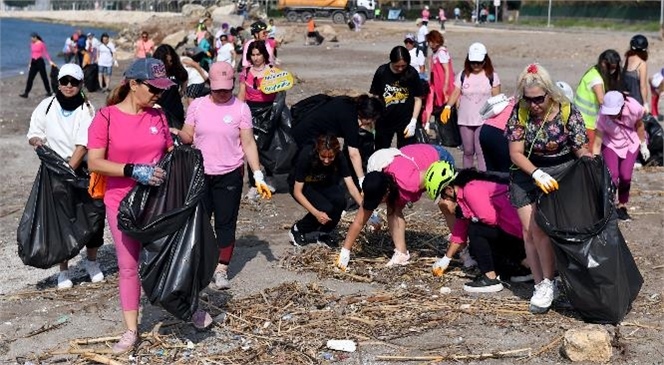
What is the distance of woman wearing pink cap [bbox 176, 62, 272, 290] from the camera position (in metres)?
6.45

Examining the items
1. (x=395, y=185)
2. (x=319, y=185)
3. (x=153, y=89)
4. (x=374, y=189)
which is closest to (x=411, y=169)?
(x=395, y=185)

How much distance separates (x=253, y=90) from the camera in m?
9.49

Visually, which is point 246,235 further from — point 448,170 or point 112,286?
point 448,170

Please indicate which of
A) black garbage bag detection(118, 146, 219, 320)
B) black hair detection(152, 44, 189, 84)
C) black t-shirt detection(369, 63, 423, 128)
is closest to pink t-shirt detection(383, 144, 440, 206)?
black garbage bag detection(118, 146, 219, 320)

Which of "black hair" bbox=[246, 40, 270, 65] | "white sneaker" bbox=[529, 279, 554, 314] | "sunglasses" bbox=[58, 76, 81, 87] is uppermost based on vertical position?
"black hair" bbox=[246, 40, 270, 65]

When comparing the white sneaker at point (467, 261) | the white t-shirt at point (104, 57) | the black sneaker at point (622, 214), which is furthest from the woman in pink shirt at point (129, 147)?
the white t-shirt at point (104, 57)

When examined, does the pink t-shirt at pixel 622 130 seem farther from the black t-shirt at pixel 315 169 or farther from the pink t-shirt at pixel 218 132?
the pink t-shirt at pixel 218 132

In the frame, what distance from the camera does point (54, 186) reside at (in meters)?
6.52

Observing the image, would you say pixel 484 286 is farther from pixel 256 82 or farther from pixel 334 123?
pixel 256 82

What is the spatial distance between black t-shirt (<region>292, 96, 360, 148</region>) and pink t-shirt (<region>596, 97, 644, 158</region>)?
2279 millimetres

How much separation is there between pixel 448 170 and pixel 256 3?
205ft

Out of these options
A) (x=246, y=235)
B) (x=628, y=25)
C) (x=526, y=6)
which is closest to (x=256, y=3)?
(x=526, y=6)

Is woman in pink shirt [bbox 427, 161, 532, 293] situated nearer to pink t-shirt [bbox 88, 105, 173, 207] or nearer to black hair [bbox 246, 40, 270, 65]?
pink t-shirt [bbox 88, 105, 173, 207]

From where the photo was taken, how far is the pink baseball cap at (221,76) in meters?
6.34
